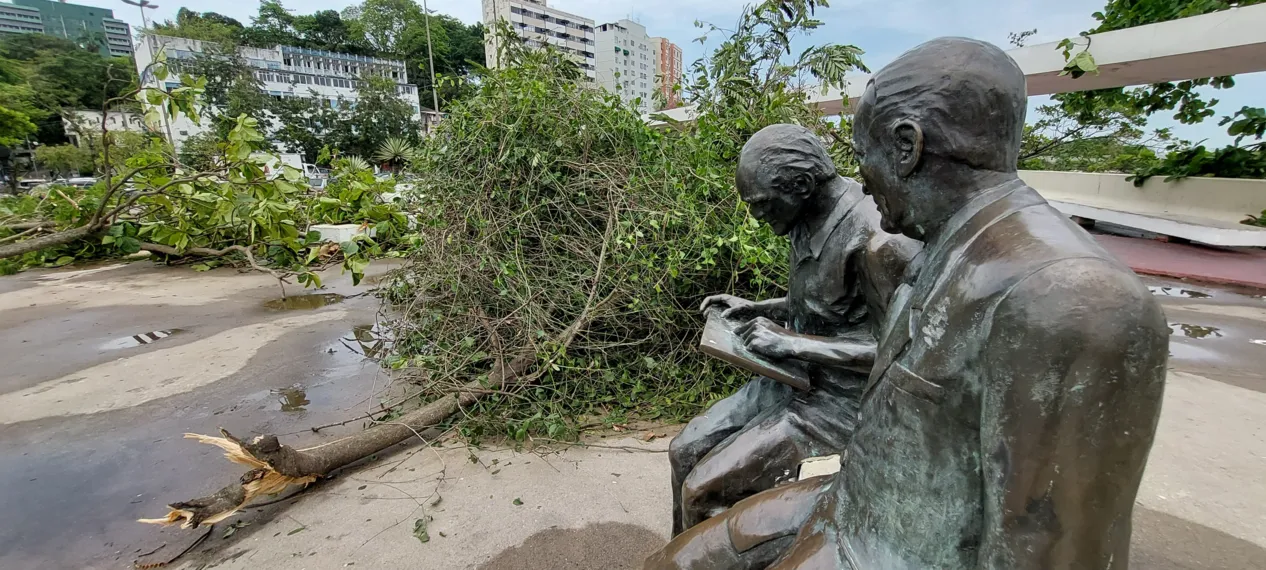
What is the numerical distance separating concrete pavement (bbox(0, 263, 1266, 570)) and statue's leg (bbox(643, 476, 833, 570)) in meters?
1.38

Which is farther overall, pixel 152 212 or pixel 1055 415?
pixel 152 212

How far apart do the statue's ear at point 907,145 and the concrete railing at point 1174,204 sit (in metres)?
11.0

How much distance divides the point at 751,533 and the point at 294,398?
4.43 meters

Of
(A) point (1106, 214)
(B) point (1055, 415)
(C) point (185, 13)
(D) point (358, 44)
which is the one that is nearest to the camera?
(B) point (1055, 415)

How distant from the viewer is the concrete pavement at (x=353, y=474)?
2.71m

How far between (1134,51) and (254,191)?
1061 centimetres

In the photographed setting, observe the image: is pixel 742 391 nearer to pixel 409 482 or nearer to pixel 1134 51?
pixel 409 482

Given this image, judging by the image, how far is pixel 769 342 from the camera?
1.64 meters

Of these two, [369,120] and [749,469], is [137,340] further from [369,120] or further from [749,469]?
[369,120]

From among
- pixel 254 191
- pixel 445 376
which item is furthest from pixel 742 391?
pixel 254 191

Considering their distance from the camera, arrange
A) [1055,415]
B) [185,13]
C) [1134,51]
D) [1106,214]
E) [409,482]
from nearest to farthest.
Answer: [1055,415], [409,482], [1134,51], [1106,214], [185,13]

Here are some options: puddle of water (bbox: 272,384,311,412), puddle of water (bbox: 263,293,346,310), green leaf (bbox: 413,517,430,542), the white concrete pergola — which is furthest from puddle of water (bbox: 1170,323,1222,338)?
puddle of water (bbox: 263,293,346,310)

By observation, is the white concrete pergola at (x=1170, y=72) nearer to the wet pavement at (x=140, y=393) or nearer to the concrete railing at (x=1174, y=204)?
the concrete railing at (x=1174, y=204)

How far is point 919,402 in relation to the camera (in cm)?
94
